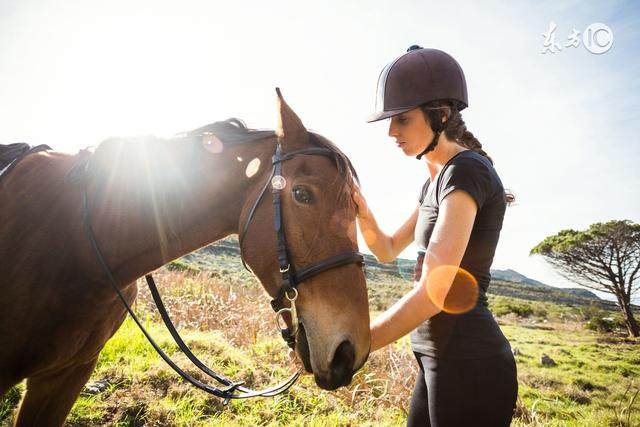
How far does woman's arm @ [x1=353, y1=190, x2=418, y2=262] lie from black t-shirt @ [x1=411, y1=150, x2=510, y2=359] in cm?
87

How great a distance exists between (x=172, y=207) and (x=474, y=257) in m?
1.86

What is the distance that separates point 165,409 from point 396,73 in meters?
4.21

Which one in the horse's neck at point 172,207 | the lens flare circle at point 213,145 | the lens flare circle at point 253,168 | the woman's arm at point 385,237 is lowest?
the woman's arm at point 385,237

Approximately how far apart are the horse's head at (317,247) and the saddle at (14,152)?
1640mm

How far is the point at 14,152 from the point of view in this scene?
241cm

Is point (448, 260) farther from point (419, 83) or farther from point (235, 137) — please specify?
point (235, 137)

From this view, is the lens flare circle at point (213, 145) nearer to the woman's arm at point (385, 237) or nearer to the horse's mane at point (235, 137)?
the horse's mane at point (235, 137)

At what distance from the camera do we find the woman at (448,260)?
5.26 feet

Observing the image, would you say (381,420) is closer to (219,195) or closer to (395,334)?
(395,334)

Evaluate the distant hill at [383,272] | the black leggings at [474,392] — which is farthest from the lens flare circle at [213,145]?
the distant hill at [383,272]

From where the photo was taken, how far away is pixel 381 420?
4.42 metres

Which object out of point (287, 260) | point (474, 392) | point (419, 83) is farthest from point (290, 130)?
point (474, 392)

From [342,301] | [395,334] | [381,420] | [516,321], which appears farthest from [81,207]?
[516,321]

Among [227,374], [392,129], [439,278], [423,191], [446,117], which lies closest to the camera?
[439,278]
